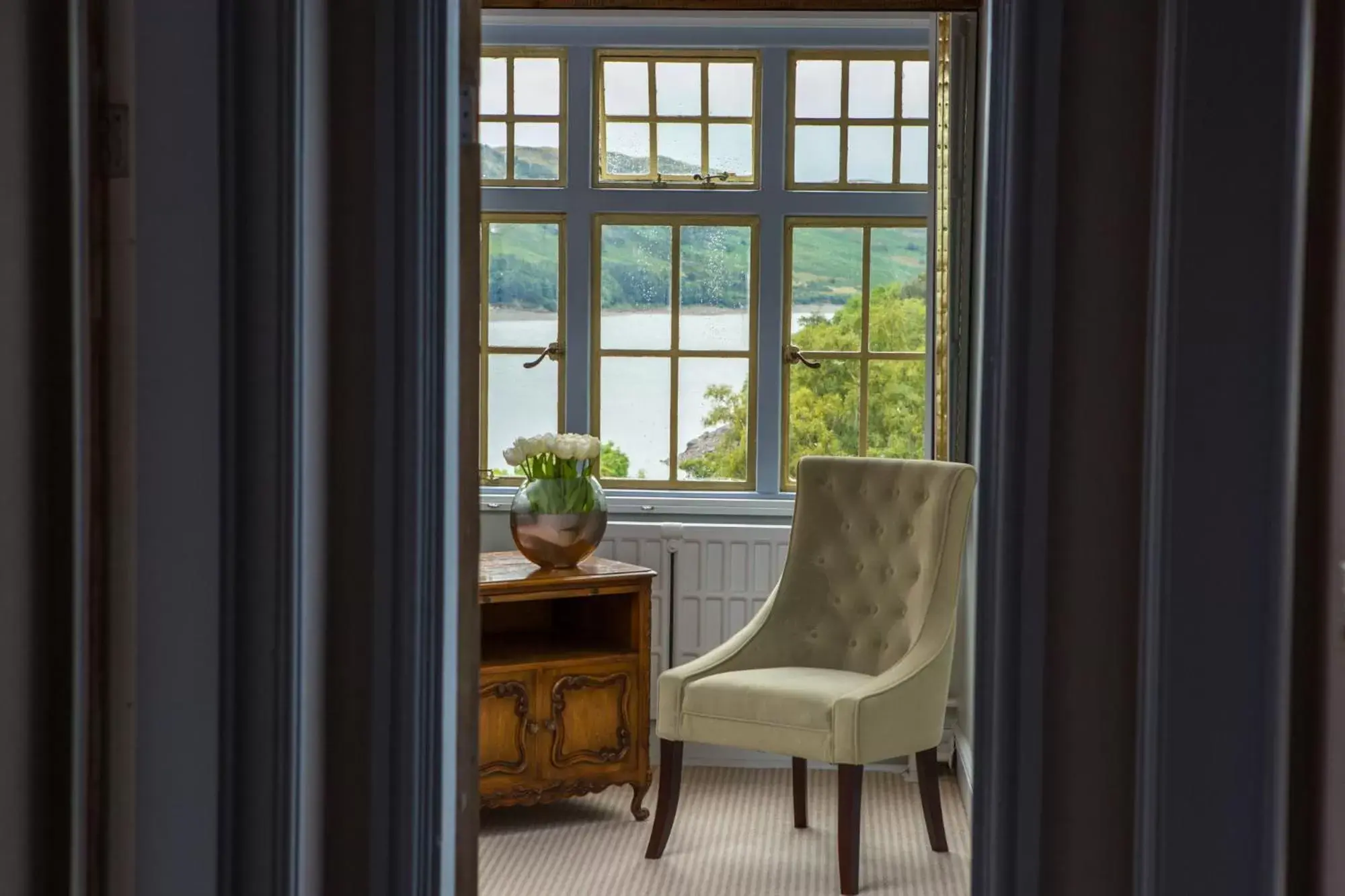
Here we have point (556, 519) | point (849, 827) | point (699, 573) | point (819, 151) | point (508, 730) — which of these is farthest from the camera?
point (819, 151)

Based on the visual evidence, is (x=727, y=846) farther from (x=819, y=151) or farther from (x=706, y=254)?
(x=819, y=151)

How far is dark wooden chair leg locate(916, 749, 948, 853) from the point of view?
126 inches

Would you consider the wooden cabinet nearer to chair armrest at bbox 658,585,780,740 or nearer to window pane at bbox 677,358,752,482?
chair armrest at bbox 658,585,780,740

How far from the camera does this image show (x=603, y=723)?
3461 mm

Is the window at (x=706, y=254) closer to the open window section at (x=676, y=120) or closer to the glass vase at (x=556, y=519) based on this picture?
the open window section at (x=676, y=120)

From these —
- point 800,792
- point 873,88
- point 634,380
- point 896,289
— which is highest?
point 873,88

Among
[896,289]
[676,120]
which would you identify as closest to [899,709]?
[896,289]

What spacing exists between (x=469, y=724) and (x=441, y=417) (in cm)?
48

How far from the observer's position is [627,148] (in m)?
4.10

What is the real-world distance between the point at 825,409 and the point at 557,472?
1.03 meters

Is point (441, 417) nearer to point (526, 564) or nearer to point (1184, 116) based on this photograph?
point (1184, 116)

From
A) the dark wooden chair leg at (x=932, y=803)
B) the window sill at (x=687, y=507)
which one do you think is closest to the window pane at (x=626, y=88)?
the window sill at (x=687, y=507)

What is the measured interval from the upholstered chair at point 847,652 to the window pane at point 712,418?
67cm

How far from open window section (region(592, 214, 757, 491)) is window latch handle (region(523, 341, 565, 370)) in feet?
0.40
